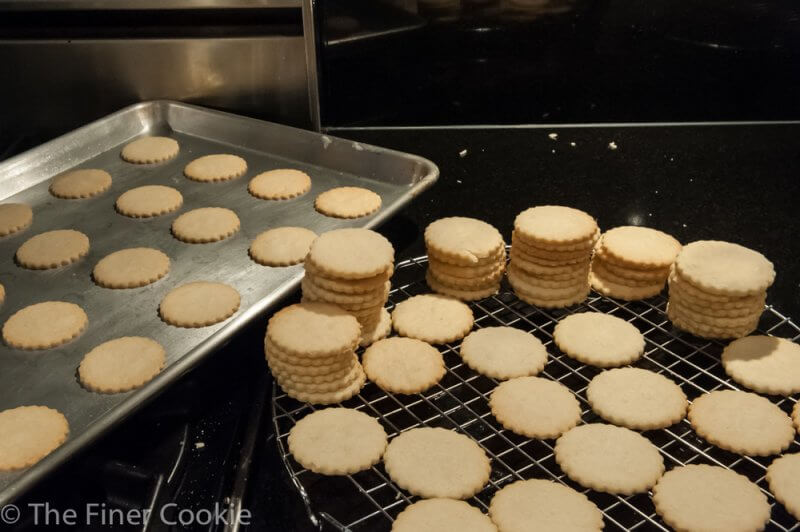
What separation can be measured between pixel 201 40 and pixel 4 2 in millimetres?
562

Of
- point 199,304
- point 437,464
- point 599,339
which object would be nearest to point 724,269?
point 599,339

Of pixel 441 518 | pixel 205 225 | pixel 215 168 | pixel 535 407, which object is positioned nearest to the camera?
pixel 441 518

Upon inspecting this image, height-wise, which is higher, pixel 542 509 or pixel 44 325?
pixel 44 325

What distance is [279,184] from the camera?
222cm

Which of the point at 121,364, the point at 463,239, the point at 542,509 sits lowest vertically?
the point at 542,509

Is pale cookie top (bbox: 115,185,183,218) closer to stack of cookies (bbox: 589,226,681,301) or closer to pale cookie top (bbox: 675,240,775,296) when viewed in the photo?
stack of cookies (bbox: 589,226,681,301)

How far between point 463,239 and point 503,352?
0.31 metres

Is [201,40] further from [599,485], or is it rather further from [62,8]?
[599,485]

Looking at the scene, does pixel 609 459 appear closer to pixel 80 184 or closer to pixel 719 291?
pixel 719 291

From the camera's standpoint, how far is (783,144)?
97.9 inches

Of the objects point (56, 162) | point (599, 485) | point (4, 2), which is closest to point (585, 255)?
point (599, 485)

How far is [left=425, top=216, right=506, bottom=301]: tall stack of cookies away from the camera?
5.90ft

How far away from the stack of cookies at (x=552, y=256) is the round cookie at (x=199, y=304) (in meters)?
0.66

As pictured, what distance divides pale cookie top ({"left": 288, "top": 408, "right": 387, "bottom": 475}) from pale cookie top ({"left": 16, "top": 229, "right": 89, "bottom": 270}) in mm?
830
